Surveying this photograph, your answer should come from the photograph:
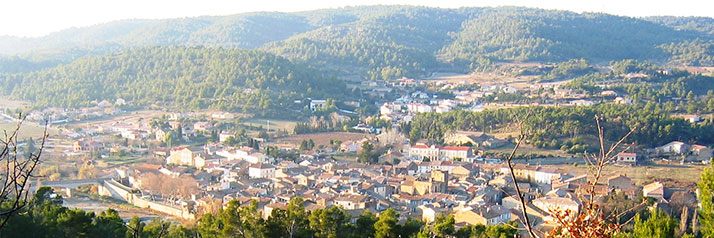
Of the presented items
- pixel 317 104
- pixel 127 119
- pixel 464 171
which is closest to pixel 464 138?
pixel 464 171

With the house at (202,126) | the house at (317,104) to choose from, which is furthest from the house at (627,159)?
the house at (317,104)

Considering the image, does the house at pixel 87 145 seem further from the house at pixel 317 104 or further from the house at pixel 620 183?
the house at pixel 620 183

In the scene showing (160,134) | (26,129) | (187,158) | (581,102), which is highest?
(187,158)

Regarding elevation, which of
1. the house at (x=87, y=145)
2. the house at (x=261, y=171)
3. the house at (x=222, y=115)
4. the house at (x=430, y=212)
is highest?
the house at (x=430, y=212)

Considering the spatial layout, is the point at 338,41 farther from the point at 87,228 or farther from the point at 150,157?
the point at 87,228

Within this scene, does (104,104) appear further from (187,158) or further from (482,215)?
(482,215)

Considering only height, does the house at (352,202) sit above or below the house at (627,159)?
above

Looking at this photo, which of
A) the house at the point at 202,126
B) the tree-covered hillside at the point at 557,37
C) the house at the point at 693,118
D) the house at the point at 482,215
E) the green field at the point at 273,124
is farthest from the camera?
the tree-covered hillside at the point at 557,37

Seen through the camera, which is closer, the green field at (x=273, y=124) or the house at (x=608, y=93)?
the green field at (x=273, y=124)
